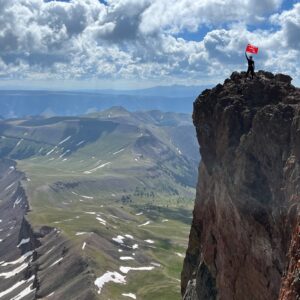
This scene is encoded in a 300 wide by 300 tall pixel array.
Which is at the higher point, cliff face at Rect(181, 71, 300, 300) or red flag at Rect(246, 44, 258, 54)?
red flag at Rect(246, 44, 258, 54)

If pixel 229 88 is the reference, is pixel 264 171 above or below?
below

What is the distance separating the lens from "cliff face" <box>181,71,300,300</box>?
46.2m

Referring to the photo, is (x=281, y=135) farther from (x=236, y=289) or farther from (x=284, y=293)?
(x=284, y=293)

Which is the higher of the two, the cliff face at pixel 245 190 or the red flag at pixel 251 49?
the red flag at pixel 251 49

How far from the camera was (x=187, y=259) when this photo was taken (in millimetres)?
70188

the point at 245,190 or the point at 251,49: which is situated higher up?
the point at 251,49

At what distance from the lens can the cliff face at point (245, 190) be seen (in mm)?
46250

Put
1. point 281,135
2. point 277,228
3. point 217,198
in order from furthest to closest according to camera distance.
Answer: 1. point 217,198
2. point 281,135
3. point 277,228

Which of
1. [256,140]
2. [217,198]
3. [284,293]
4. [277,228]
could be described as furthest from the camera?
[217,198]

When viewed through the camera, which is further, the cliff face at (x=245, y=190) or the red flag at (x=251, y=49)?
the red flag at (x=251, y=49)

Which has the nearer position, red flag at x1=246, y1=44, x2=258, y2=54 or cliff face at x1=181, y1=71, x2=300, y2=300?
cliff face at x1=181, y1=71, x2=300, y2=300

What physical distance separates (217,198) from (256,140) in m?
9.25

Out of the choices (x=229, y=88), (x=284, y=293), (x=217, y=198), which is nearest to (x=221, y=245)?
(x=217, y=198)

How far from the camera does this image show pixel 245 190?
5328 cm
